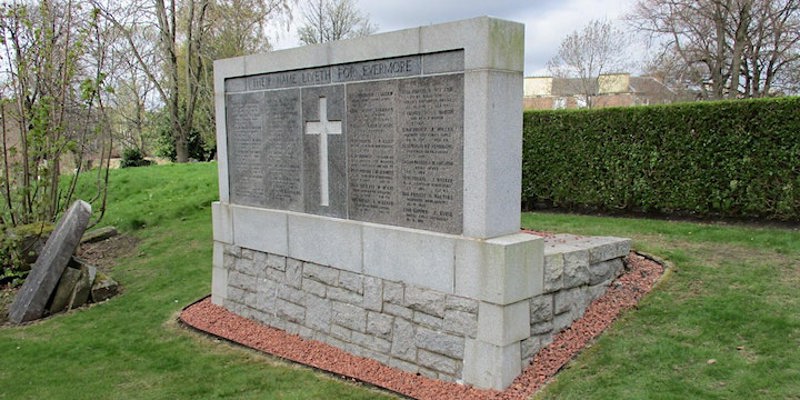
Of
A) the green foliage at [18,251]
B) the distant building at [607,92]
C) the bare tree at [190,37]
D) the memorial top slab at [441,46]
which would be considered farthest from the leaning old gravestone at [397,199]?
the distant building at [607,92]

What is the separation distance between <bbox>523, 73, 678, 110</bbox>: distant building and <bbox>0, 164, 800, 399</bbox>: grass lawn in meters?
22.7

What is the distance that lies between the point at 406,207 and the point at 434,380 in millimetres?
1370

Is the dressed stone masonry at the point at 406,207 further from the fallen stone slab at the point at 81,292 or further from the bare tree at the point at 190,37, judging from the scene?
the bare tree at the point at 190,37

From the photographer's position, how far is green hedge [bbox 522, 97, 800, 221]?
7434 mm

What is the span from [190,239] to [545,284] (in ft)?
23.7

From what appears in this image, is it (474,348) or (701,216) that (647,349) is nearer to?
(474,348)

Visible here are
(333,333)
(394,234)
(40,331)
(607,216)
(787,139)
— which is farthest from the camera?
(607,216)

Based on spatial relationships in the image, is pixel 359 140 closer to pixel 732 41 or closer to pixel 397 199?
pixel 397 199

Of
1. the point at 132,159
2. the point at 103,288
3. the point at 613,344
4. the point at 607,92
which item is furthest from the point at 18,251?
the point at 607,92

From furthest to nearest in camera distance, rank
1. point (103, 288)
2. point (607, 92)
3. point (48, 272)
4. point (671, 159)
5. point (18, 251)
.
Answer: point (607, 92) < point (18, 251) < point (671, 159) < point (103, 288) < point (48, 272)

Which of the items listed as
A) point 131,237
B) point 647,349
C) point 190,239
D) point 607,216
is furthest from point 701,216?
point 131,237

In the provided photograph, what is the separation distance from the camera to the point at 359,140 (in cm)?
517

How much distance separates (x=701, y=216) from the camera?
841cm

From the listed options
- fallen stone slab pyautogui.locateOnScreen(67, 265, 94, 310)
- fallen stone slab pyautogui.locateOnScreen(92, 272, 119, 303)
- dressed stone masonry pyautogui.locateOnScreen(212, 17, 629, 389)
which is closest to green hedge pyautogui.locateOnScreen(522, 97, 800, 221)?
dressed stone masonry pyautogui.locateOnScreen(212, 17, 629, 389)
